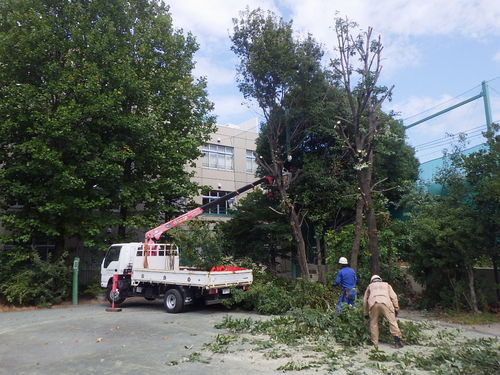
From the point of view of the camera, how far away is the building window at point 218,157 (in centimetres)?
3164

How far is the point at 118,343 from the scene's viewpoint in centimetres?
912

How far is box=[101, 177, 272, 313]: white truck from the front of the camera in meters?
13.2

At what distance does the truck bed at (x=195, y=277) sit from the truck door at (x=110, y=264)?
5.07 feet

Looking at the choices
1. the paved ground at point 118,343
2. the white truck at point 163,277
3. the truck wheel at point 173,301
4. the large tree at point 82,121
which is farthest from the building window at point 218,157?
the truck wheel at point 173,301

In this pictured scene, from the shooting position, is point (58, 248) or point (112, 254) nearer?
point (112, 254)

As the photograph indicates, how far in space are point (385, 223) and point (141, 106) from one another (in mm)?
11714

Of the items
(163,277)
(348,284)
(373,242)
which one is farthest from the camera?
(163,277)

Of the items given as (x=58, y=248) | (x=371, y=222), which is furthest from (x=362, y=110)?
(x=58, y=248)

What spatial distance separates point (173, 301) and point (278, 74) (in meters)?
10.4

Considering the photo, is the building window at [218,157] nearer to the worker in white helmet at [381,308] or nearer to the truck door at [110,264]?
the truck door at [110,264]

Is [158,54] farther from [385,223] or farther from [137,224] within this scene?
[385,223]

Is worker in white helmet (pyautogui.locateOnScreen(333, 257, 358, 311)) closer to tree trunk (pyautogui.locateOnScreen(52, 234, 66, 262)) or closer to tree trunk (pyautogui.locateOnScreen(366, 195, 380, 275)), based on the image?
tree trunk (pyautogui.locateOnScreen(366, 195, 380, 275))

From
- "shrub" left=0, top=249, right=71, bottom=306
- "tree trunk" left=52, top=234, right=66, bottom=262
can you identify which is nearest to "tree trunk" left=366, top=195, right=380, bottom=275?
"shrub" left=0, top=249, right=71, bottom=306

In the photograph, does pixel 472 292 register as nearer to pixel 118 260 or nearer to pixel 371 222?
pixel 371 222
